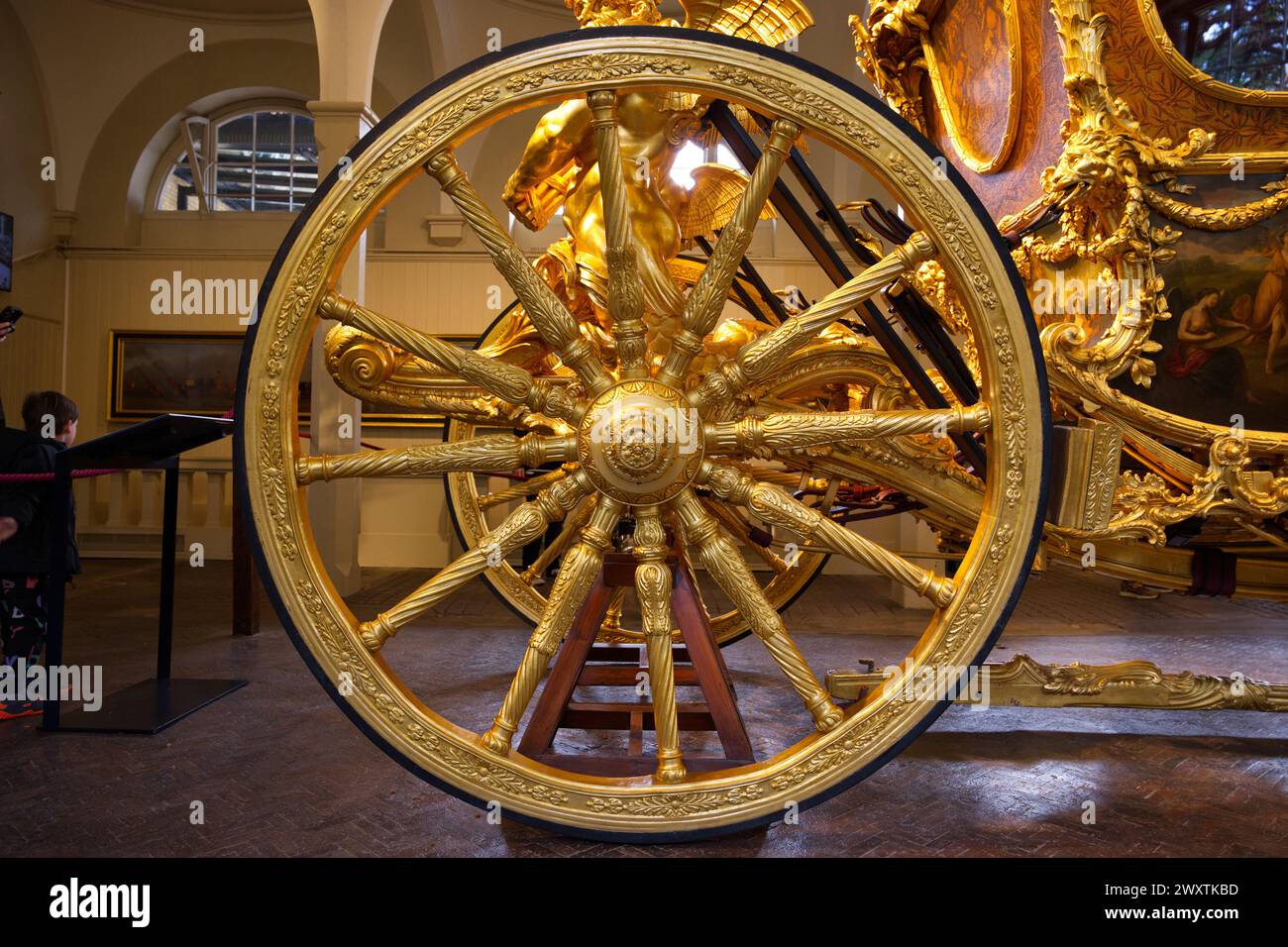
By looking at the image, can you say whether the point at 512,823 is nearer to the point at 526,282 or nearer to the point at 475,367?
the point at 475,367

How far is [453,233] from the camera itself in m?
7.39

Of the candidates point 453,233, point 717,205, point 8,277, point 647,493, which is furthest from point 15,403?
point 647,493

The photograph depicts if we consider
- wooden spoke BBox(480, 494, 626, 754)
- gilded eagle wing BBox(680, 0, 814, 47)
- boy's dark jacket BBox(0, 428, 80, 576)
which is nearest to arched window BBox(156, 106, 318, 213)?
boy's dark jacket BBox(0, 428, 80, 576)

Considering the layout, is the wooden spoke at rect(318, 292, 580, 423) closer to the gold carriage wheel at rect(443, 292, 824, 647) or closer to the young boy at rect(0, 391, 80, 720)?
the gold carriage wheel at rect(443, 292, 824, 647)

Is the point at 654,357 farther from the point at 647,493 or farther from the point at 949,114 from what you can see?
the point at 949,114

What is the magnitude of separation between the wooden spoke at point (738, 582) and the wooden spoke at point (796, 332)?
0.69 ft

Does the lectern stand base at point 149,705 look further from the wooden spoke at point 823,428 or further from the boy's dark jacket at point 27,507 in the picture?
the wooden spoke at point 823,428

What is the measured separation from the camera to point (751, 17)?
82.9 inches

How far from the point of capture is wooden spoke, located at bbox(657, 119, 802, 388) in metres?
1.69

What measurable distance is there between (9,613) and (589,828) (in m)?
Result: 2.36

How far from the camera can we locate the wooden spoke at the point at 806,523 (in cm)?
173

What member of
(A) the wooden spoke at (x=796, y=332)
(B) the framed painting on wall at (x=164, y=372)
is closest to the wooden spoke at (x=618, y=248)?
(A) the wooden spoke at (x=796, y=332)

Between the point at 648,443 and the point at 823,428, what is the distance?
35 cm

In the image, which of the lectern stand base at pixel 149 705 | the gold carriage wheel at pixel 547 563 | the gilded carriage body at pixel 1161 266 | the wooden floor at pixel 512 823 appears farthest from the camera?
the gold carriage wheel at pixel 547 563
